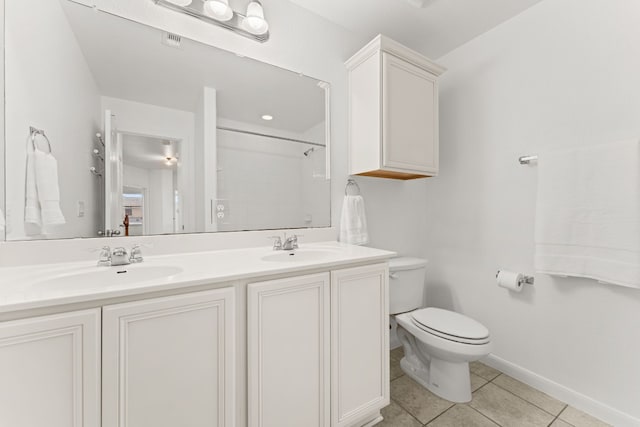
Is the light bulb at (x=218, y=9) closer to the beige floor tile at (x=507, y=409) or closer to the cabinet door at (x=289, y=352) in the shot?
the cabinet door at (x=289, y=352)

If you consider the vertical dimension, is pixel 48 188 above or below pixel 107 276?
above

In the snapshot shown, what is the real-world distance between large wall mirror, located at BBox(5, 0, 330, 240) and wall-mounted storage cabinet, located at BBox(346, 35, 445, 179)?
0.33m

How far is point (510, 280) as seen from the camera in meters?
1.67

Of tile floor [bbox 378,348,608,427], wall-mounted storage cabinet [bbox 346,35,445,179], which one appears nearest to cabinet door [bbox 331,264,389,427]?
tile floor [bbox 378,348,608,427]

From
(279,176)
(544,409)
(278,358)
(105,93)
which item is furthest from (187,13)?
(544,409)

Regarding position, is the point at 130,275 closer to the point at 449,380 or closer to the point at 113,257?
the point at 113,257

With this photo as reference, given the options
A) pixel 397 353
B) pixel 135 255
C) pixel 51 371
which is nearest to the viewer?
pixel 51 371

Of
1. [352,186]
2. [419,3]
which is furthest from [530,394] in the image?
[419,3]

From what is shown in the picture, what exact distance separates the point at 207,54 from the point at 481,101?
192cm

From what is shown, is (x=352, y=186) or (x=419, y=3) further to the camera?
(x=352, y=186)

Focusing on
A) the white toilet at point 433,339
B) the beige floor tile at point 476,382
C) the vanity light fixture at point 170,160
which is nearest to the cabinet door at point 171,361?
the vanity light fixture at point 170,160

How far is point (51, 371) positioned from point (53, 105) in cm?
103

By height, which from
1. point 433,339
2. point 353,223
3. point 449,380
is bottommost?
point 449,380

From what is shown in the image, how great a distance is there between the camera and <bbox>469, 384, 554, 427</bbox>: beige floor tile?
1.35m
